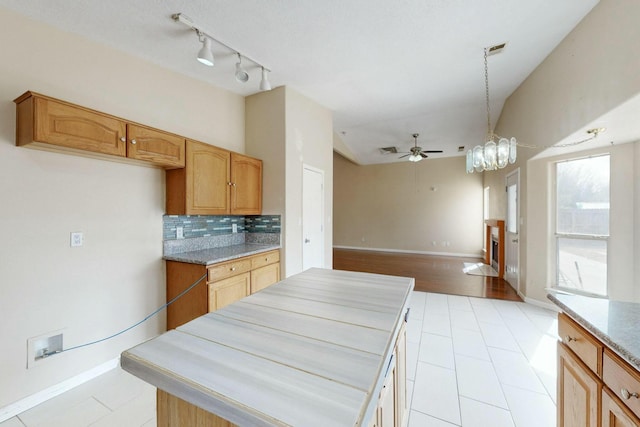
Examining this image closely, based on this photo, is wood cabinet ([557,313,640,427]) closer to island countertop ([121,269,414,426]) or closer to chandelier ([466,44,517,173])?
island countertop ([121,269,414,426])

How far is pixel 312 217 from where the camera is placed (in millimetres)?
3900

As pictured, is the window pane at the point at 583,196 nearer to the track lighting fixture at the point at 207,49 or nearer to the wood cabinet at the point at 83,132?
the track lighting fixture at the point at 207,49

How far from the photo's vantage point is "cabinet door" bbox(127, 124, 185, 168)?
2086 mm

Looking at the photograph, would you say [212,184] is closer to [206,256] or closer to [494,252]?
[206,256]

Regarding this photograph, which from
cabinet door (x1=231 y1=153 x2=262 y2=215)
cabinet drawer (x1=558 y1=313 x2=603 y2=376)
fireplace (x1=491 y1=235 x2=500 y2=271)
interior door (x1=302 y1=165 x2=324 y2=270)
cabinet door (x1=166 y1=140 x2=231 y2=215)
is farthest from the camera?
fireplace (x1=491 y1=235 x2=500 y2=271)

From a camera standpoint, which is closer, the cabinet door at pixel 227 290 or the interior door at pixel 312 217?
the cabinet door at pixel 227 290

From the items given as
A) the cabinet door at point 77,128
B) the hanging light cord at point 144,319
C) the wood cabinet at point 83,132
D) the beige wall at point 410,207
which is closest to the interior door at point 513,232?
the beige wall at point 410,207

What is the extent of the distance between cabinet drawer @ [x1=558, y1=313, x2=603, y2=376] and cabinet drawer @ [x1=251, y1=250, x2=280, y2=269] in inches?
102

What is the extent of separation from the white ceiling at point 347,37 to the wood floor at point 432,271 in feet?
10.4

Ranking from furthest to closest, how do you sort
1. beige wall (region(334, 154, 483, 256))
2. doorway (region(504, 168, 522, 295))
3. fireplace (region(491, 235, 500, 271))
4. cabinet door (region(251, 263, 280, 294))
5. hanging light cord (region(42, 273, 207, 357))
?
beige wall (region(334, 154, 483, 256))
fireplace (region(491, 235, 500, 271))
doorway (region(504, 168, 522, 295))
cabinet door (region(251, 263, 280, 294))
hanging light cord (region(42, 273, 207, 357))

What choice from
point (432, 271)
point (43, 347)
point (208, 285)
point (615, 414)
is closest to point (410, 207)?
point (432, 271)

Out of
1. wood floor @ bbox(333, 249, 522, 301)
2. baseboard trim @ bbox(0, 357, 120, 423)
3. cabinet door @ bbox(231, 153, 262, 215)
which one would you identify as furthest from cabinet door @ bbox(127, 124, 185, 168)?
wood floor @ bbox(333, 249, 522, 301)

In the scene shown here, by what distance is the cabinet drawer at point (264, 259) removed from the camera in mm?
2898

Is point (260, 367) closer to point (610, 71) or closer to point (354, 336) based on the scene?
point (354, 336)
